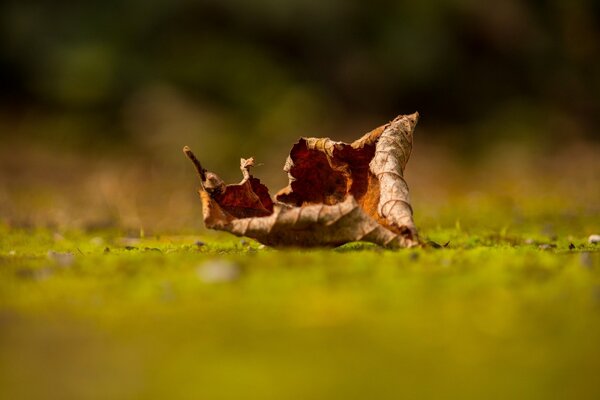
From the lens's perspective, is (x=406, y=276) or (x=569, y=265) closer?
(x=406, y=276)

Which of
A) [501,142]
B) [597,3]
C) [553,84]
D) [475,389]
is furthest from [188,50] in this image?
[475,389]

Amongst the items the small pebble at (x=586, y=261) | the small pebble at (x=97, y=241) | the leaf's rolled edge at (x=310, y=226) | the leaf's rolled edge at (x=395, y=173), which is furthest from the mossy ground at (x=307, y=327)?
the small pebble at (x=97, y=241)

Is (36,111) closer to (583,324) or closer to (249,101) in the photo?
(249,101)

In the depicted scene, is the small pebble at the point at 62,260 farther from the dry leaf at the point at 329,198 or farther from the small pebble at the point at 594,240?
the small pebble at the point at 594,240

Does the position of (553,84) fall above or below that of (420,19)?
below

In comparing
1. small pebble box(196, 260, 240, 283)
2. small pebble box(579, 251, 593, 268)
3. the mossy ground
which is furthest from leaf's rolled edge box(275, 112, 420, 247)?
small pebble box(196, 260, 240, 283)

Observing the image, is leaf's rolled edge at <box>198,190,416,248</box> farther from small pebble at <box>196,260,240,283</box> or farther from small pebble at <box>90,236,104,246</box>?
small pebble at <box>90,236,104,246</box>

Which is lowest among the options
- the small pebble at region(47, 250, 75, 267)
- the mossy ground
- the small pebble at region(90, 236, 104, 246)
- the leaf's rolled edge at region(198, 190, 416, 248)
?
the mossy ground
